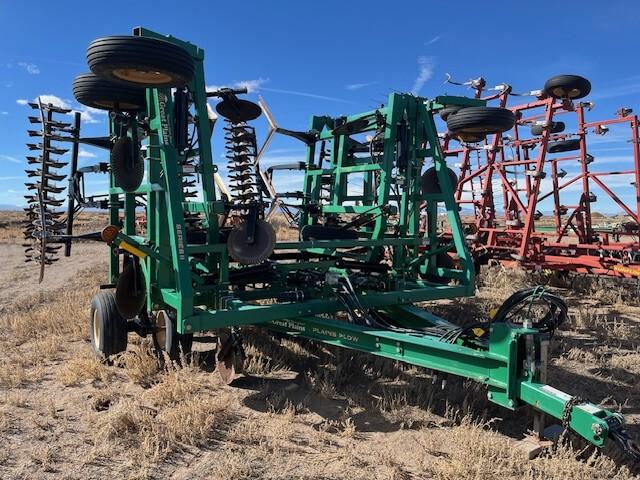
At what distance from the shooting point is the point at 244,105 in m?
5.74

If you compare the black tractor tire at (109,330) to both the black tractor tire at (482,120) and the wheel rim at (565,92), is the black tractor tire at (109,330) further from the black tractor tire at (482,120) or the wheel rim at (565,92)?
the wheel rim at (565,92)

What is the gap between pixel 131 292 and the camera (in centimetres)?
484

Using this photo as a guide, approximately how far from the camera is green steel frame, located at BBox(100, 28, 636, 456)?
121 inches

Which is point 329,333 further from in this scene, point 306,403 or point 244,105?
point 244,105

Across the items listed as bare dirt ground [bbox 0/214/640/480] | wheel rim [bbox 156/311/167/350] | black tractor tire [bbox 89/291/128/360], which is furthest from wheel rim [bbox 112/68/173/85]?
bare dirt ground [bbox 0/214/640/480]

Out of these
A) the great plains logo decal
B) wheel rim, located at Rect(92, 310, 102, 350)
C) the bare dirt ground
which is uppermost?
the great plains logo decal

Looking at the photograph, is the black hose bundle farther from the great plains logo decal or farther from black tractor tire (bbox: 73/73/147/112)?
black tractor tire (bbox: 73/73/147/112)

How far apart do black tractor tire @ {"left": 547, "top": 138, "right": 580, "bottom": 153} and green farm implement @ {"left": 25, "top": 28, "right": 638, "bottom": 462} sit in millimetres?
5859

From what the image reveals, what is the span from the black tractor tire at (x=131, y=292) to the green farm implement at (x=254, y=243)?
0.5 inches

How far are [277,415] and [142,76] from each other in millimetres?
2672

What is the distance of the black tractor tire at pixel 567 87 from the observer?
886cm

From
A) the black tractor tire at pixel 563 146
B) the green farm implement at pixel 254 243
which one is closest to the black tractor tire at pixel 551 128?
the black tractor tire at pixel 563 146

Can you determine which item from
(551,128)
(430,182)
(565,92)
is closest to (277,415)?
(430,182)

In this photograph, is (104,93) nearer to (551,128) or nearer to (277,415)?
(277,415)
